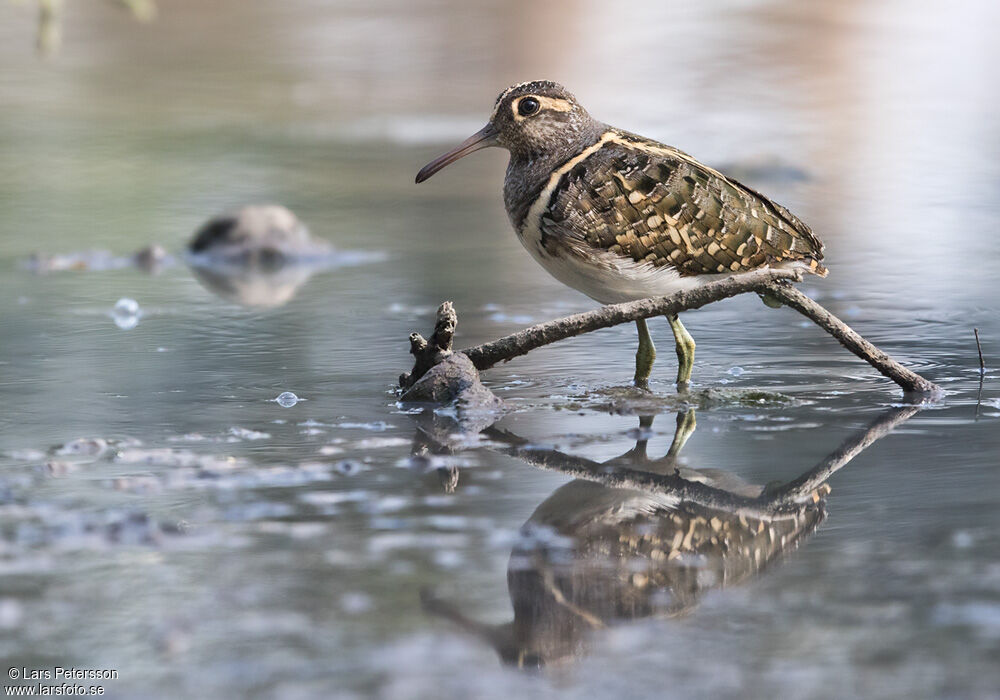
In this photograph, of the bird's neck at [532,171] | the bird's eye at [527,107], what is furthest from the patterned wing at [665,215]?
the bird's eye at [527,107]

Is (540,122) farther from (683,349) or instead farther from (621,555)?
(621,555)

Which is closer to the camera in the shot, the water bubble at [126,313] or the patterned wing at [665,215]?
the patterned wing at [665,215]

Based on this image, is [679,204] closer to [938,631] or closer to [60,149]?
[938,631]

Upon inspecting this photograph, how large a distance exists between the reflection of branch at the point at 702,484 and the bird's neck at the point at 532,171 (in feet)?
4.08

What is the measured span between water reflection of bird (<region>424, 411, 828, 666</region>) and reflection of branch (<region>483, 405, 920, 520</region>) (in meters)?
0.02

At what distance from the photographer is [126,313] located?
9.00 meters

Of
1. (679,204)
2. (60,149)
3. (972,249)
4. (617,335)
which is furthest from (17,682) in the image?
(60,149)

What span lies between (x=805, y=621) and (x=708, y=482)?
1366mm

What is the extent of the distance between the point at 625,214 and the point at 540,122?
28.0 inches

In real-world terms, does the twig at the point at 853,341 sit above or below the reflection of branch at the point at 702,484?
above

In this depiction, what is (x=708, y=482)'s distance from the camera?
5676 millimetres

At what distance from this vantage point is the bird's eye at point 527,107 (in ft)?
24.0

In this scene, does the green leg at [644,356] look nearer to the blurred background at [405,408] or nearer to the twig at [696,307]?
the blurred background at [405,408]

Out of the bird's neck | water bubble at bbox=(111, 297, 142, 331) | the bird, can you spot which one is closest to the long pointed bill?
the bird
